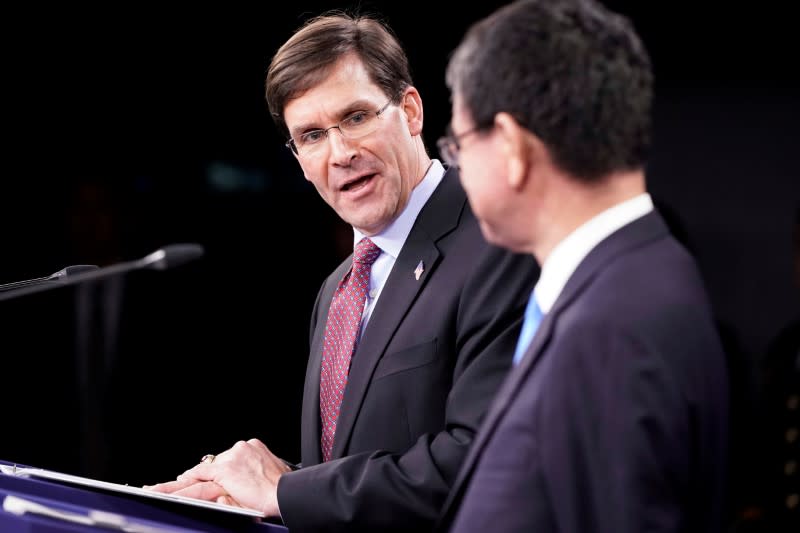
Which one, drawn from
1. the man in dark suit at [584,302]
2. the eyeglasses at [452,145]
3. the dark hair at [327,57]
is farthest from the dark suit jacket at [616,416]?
the dark hair at [327,57]

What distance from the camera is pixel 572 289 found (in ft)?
3.35

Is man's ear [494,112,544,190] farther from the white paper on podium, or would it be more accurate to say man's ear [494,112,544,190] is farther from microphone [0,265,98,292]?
microphone [0,265,98,292]

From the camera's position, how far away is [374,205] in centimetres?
183

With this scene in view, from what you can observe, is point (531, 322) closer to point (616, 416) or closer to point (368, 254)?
point (616, 416)

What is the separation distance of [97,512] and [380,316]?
2.19 ft

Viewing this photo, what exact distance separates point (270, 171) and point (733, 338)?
2.20 m

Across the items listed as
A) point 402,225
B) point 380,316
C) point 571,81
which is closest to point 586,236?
point 571,81

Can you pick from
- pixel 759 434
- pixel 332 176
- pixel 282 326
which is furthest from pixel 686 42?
pixel 332 176

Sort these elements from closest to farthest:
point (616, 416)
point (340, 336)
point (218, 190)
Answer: point (616, 416) < point (340, 336) < point (218, 190)

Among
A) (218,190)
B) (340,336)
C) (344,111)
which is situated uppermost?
(344,111)

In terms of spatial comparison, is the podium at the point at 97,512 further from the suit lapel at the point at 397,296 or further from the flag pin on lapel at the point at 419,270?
the flag pin on lapel at the point at 419,270

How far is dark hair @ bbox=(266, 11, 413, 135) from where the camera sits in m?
1.85

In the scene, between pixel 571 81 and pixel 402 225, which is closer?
pixel 571 81

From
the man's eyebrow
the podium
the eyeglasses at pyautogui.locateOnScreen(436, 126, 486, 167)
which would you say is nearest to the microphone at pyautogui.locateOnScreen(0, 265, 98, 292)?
the podium
